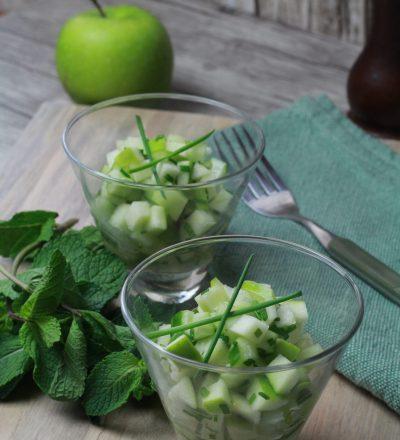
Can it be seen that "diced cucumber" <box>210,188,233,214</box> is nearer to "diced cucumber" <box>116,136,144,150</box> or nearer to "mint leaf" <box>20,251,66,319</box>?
"diced cucumber" <box>116,136,144,150</box>

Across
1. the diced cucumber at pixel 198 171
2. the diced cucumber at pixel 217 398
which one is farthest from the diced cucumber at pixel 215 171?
the diced cucumber at pixel 217 398

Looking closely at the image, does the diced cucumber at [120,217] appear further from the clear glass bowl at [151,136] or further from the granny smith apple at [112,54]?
the granny smith apple at [112,54]

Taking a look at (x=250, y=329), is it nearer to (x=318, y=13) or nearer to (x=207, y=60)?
(x=207, y=60)

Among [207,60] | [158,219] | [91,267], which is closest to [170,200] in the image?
[158,219]

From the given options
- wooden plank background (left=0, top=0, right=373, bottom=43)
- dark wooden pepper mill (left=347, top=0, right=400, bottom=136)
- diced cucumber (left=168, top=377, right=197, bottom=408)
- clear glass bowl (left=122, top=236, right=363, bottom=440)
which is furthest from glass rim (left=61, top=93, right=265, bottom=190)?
wooden plank background (left=0, top=0, right=373, bottom=43)

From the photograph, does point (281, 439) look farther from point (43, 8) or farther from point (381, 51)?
point (43, 8)

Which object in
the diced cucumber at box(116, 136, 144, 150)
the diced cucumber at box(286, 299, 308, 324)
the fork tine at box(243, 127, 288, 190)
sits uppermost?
the diced cucumber at box(286, 299, 308, 324)
